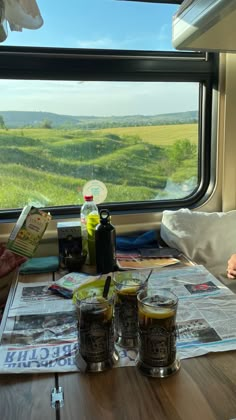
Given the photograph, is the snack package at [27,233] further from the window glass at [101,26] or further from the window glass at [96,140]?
Answer: the window glass at [101,26]

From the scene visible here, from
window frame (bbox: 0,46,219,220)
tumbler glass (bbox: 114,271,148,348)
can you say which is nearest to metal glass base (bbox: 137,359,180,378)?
tumbler glass (bbox: 114,271,148,348)

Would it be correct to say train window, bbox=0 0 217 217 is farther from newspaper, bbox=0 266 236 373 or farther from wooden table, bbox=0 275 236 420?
wooden table, bbox=0 275 236 420

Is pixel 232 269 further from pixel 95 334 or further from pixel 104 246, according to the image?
pixel 95 334

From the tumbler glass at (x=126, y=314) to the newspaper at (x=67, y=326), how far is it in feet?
0.09

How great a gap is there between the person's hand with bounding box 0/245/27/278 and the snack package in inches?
1.0

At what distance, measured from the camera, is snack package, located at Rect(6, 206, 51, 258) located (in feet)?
5.43

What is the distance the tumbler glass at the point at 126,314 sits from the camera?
0.95 meters

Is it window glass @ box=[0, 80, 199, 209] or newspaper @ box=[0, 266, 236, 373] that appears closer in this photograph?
newspaper @ box=[0, 266, 236, 373]

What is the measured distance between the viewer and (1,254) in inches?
67.8

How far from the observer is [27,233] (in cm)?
167

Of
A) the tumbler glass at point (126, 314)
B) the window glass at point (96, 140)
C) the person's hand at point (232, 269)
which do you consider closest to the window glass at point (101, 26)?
the window glass at point (96, 140)

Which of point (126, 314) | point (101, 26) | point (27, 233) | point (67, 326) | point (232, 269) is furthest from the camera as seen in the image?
point (101, 26)

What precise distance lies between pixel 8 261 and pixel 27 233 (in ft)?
0.49

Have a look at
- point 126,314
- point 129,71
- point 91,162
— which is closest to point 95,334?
point 126,314
